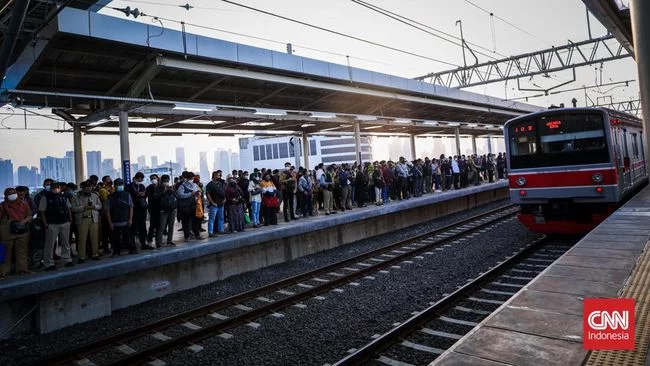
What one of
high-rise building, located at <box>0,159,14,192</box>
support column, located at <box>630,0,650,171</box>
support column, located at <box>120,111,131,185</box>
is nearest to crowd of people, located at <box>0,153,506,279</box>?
support column, located at <box>120,111,131,185</box>

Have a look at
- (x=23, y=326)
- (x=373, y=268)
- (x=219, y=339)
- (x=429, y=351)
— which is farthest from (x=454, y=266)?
(x=23, y=326)

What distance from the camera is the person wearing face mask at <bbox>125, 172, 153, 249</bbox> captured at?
8883mm

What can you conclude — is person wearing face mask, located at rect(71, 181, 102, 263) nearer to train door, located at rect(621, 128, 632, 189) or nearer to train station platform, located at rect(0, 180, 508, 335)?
train station platform, located at rect(0, 180, 508, 335)

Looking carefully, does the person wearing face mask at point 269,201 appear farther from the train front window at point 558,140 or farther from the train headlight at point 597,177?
the train headlight at point 597,177

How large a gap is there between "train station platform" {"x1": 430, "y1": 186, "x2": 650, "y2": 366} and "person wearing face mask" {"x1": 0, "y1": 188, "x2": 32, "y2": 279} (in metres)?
7.98

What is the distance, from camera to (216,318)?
A: 6254 mm

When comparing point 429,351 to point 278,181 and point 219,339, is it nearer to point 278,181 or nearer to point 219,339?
point 219,339

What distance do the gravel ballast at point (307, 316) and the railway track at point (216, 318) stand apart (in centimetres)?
19

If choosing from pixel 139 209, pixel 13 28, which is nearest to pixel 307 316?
pixel 139 209

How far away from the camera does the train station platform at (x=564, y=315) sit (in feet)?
10.4

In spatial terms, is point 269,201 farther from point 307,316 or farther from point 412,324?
point 412,324

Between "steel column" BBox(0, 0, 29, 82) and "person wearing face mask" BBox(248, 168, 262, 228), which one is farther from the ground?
"steel column" BBox(0, 0, 29, 82)

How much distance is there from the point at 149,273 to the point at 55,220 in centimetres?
212

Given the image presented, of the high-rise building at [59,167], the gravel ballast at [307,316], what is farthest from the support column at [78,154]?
the gravel ballast at [307,316]
